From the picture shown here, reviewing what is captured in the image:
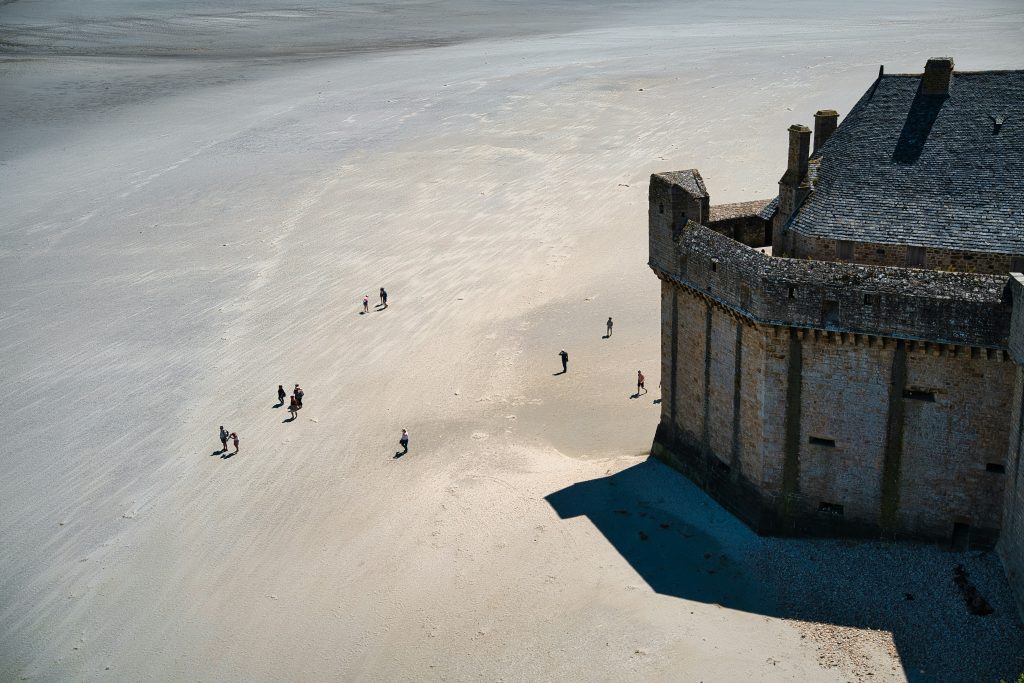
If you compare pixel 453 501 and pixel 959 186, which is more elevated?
pixel 959 186

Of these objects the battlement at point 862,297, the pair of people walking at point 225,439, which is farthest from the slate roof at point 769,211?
the pair of people walking at point 225,439

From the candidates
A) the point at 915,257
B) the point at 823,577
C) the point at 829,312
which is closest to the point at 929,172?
the point at 915,257

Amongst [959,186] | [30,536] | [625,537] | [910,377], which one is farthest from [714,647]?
[30,536]

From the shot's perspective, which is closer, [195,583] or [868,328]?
[868,328]

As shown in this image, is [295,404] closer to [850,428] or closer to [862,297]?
[850,428]

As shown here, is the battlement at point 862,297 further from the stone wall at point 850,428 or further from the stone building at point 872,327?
the stone wall at point 850,428

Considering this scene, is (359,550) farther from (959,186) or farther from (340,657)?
(959,186)

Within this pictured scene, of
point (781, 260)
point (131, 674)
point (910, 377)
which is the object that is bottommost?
point (131, 674)
